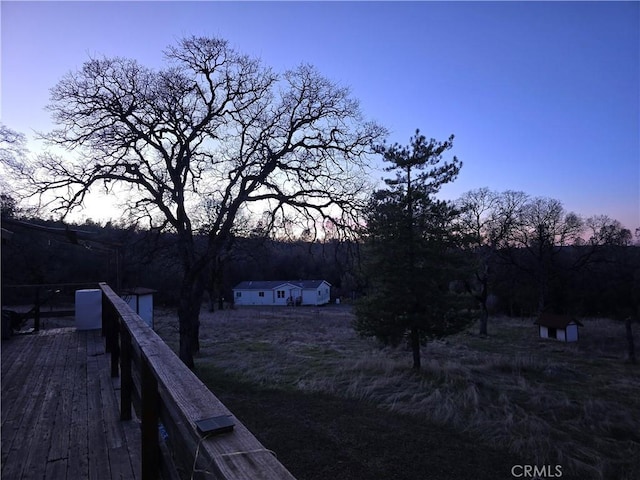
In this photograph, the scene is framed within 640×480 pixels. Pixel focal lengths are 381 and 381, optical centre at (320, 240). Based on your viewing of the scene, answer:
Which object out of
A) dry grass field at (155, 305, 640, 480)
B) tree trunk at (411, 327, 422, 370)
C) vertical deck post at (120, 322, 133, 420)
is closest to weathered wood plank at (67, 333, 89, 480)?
vertical deck post at (120, 322, 133, 420)

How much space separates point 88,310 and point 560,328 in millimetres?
27691

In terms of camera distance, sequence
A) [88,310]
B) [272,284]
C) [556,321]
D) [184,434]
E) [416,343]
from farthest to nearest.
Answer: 1. [272,284]
2. [556,321]
3. [416,343]
4. [88,310]
5. [184,434]

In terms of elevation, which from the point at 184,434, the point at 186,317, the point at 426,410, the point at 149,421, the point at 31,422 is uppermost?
the point at 184,434

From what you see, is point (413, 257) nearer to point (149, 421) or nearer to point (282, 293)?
point (149, 421)

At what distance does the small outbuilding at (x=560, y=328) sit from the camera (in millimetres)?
25344

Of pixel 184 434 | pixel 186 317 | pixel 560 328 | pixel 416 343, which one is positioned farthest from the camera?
pixel 560 328

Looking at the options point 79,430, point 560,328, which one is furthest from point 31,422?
point 560,328

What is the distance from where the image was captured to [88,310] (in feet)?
27.1

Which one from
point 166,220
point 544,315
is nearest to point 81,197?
point 166,220

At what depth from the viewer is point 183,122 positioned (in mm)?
12438

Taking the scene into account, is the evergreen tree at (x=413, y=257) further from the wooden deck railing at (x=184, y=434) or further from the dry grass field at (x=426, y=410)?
the wooden deck railing at (x=184, y=434)

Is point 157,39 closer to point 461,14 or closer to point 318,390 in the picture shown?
point 461,14

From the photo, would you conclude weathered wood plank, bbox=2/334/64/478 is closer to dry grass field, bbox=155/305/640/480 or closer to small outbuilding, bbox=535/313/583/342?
dry grass field, bbox=155/305/640/480

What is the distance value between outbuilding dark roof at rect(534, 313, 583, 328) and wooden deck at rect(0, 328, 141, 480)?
2805 centimetres
